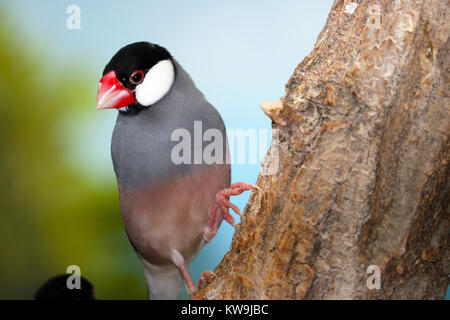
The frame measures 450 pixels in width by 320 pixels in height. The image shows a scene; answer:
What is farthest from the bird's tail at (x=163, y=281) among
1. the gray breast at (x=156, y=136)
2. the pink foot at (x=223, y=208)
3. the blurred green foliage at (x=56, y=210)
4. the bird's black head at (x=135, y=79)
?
the bird's black head at (x=135, y=79)

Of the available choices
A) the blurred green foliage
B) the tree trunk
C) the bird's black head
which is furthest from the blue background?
the tree trunk

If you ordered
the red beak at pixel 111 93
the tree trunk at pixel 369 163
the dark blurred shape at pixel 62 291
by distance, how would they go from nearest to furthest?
the tree trunk at pixel 369 163
the red beak at pixel 111 93
the dark blurred shape at pixel 62 291

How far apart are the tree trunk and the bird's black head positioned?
14.7 inches

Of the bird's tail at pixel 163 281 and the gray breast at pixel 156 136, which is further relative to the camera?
the bird's tail at pixel 163 281

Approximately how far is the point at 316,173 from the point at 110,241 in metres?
0.75

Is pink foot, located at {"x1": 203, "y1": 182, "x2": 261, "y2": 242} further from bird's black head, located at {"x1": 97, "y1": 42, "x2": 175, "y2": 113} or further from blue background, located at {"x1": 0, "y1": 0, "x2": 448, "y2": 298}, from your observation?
bird's black head, located at {"x1": 97, "y1": 42, "x2": 175, "y2": 113}

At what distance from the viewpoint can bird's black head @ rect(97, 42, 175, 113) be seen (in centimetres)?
113

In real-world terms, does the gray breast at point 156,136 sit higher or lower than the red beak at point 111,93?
lower

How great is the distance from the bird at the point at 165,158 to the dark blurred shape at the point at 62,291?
0.76ft

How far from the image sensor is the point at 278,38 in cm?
132

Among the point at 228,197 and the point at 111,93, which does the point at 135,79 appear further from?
the point at 228,197

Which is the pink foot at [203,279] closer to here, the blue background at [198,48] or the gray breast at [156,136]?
the blue background at [198,48]

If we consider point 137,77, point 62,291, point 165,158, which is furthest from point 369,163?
point 62,291

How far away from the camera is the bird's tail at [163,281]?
1.27m
